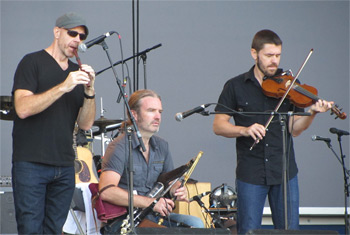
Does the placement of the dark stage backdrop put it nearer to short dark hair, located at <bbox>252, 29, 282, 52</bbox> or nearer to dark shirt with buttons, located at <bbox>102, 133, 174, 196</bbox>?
dark shirt with buttons, located at <bbox>102, 133, 174, 196</bbox>

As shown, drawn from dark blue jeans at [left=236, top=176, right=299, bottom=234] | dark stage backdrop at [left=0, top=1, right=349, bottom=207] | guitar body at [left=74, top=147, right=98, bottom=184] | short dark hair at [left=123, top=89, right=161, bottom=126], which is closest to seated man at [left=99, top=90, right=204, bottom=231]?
short dark hair at [left=123, top=89, right=161, bottom=126]

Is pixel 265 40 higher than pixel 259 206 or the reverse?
higher

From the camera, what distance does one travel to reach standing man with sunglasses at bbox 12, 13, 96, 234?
2814mm

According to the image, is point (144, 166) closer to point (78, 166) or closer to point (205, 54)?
point (78, 166)

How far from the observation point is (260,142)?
3512 mm

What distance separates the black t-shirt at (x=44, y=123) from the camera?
2.86m

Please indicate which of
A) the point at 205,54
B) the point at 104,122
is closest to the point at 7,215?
the point at 104,122

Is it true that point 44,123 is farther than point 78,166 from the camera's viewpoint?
No

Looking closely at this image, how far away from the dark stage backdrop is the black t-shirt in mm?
2814

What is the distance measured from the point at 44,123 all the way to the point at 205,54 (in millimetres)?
3390

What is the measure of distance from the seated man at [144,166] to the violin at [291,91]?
72cm

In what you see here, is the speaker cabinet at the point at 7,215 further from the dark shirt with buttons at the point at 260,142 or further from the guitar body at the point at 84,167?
the dark shirt with buttons at the point at 260,142

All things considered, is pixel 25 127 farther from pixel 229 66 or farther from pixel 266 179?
pixel 229 66

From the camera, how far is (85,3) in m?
5.99
